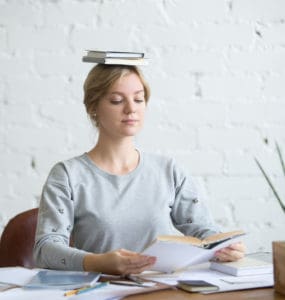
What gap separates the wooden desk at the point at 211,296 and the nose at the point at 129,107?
63cm

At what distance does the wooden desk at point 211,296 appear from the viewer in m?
1.38

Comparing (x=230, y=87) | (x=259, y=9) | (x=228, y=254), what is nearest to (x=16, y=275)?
(x=228, y=254)

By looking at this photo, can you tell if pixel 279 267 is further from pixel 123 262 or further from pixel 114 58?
pixel 114 58

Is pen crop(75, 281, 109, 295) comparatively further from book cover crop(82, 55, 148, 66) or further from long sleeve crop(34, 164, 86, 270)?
book cover crop(82, 55, 148, 66)

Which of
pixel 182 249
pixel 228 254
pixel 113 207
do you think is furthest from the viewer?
pixel 113 207

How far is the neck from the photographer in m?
2.02

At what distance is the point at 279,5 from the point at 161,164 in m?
0.99

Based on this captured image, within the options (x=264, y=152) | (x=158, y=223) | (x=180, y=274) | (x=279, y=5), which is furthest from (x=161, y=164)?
(x=279, y=5)

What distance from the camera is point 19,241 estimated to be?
81.2 inches

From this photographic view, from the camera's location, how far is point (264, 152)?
8.95 ft

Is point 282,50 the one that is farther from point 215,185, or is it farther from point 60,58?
point 60,58

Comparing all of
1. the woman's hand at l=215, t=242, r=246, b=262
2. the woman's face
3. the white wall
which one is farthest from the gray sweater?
the white wall

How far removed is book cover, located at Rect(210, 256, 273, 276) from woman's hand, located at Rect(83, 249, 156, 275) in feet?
0.62

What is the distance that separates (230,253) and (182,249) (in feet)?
0.75
